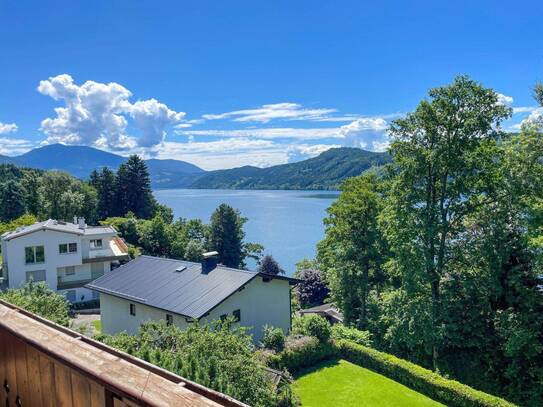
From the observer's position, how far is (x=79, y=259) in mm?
33875

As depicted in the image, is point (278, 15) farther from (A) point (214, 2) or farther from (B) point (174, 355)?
(B) point (174, 355)

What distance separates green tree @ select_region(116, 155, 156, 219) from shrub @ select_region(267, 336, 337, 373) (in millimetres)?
50904

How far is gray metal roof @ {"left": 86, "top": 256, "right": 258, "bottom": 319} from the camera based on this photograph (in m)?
18.6

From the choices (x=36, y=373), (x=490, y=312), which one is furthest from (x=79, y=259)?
(x=36, y=373)

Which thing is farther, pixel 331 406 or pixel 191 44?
pixel 191 44

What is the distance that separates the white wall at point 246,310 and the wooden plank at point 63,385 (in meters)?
16.6

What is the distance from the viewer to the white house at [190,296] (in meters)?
18.8

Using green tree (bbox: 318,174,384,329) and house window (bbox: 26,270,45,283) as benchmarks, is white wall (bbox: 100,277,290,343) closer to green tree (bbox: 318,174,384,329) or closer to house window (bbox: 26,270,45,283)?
green tree (bbox: 318,174,384,329)

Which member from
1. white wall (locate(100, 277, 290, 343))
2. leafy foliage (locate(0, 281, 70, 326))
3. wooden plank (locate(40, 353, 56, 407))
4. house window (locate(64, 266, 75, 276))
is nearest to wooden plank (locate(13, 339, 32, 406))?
wooden plank (locate(40, 353, 56, 407))

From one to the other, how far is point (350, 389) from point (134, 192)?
2238 inches

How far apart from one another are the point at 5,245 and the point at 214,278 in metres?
20.0

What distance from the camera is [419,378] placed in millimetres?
17781

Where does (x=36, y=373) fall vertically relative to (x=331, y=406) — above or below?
above

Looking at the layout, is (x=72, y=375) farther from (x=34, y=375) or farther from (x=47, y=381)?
(x=34, y=375)
